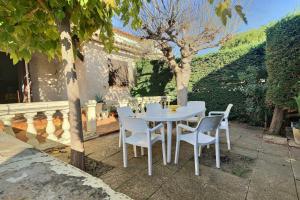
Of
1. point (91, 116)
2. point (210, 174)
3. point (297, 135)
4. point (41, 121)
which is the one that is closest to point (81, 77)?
point (41, 121)

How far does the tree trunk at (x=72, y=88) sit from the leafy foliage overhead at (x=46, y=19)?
0.54 ft

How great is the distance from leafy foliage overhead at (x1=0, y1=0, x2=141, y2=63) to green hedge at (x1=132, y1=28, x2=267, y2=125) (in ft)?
17.3

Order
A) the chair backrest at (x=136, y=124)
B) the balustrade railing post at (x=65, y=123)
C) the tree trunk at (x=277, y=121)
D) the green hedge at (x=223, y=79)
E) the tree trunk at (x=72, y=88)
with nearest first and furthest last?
the tree trunk at (x=72, y=88), the chair backrest at (x=136, y=124), the balustrade railing post at (x=65, y=123), the tree trunk at (x=277, y=121), the green hedge at (x=223, y=79)

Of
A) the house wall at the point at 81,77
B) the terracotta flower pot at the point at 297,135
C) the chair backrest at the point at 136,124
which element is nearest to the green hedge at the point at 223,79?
the terracotta flower pot at the point at 297,135

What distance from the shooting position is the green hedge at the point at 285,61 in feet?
15.0

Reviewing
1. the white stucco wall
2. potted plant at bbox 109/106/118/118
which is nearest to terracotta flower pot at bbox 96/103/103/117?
potted plant at bbox 109/106/118/118

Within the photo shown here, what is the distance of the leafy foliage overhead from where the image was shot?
205 cm

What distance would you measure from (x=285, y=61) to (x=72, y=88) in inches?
201

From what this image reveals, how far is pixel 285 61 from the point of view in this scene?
468 centimetres

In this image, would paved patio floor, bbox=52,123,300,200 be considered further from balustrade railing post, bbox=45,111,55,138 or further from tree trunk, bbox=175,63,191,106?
tree trunk, bbox=175,63,191,106

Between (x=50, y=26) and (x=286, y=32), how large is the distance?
5.37 meters

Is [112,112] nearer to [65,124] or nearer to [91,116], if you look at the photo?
[91,116]

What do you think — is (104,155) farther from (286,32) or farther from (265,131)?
(286,32)

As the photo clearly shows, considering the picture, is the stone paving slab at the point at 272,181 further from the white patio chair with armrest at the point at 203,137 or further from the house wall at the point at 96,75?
the house wall at the point at 96,75
